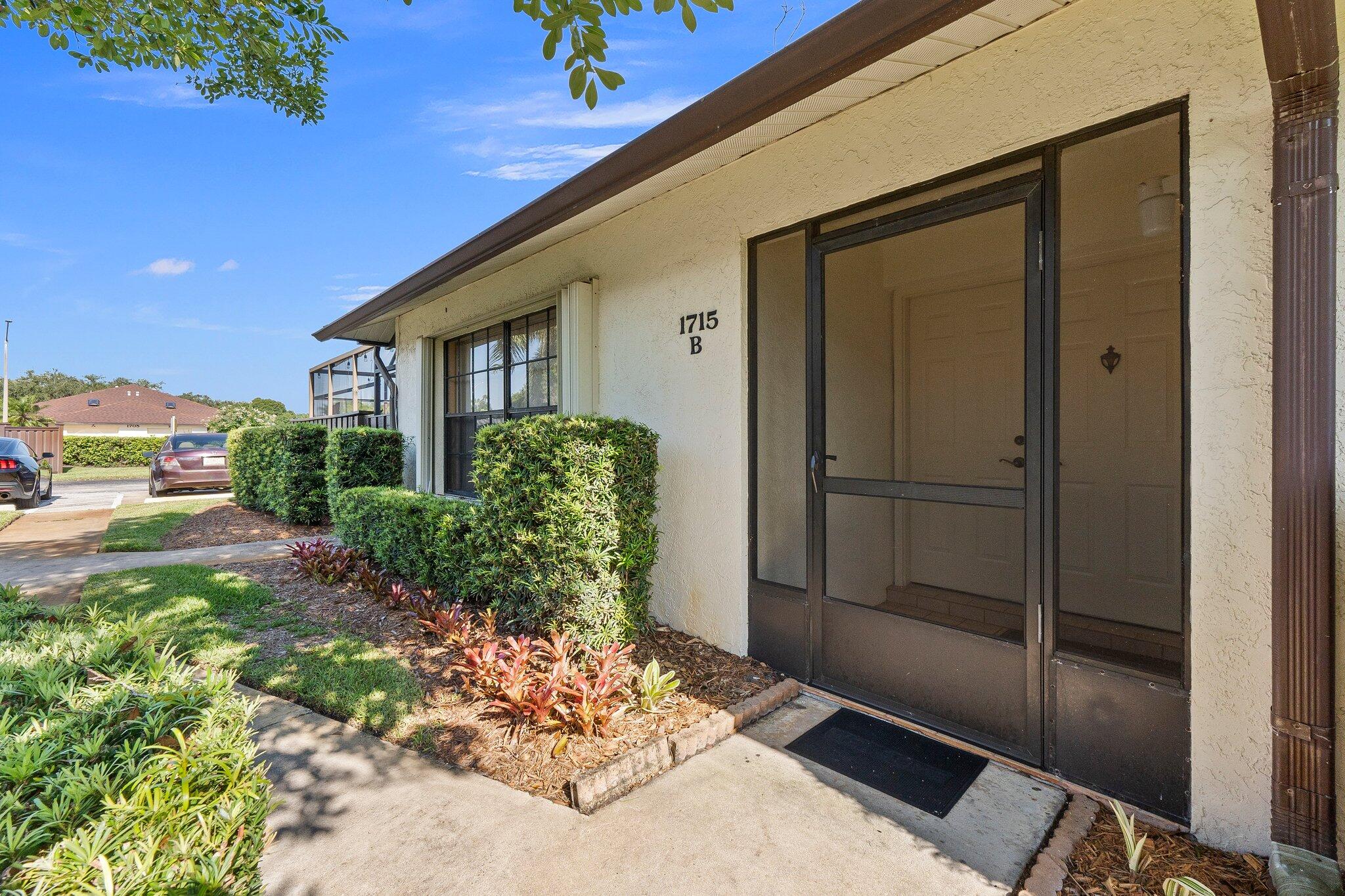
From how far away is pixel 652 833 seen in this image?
217cm

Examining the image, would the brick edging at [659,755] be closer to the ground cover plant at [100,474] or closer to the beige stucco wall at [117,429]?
the ground cover plant at [100,474]

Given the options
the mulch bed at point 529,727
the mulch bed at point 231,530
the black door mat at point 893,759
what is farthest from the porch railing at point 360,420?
the black door mat at point 893,759

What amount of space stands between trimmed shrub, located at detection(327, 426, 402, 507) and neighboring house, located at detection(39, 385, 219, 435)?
44684 mm

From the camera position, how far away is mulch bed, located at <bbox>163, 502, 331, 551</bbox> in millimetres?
7949

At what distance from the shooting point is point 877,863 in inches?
79.4

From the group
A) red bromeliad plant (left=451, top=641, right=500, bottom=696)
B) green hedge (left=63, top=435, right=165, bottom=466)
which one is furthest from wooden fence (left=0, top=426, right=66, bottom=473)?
red bromeliad plant (left=451, top=641, right=500, bottom=696)

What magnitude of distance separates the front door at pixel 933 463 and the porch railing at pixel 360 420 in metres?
7.18

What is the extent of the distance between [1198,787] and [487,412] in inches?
240

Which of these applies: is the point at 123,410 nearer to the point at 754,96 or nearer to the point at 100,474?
the point at 100,474

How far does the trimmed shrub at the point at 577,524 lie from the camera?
3.54 metres

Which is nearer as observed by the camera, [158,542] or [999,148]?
[999,148]

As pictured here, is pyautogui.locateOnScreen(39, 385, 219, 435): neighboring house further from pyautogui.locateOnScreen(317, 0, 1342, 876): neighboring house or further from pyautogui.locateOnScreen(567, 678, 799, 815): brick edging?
pyautogui.locateOnScreen(567, 678, 799, 815): brick edging

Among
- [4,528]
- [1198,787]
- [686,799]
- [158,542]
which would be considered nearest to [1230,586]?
[1198,787]

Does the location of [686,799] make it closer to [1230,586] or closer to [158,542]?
[1230,586]
